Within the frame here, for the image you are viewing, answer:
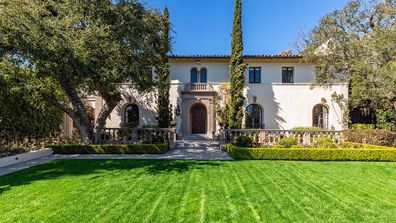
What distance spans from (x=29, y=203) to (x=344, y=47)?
1871 cm

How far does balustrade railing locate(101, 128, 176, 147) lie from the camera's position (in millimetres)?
15859

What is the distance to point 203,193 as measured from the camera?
21.2 feet

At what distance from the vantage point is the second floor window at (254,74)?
22.1 meters

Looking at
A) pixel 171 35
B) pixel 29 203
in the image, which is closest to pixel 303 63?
pixel 171 35

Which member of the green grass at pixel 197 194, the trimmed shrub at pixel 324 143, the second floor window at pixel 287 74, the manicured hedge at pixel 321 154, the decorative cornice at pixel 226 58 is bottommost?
the green grass at pixel 197 194

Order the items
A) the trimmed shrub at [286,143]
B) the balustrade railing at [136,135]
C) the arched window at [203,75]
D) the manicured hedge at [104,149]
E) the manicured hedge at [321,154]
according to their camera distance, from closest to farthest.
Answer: the manicured hedge at [321,154] → the trimmed shrub at [286,143] → the manicured hedge at [104,149] → the balustrade railing at [136,135] → the arched window at [203,75]

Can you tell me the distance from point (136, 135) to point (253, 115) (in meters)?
10.2

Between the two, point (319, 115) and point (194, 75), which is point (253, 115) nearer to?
point (319, 115)

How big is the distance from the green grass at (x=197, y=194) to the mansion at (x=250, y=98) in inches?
438

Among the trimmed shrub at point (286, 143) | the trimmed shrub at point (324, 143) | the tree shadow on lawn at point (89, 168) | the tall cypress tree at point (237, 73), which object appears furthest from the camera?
the tall cypress tree at point (237, 73)

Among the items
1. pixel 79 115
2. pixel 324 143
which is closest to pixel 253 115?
pixel 324 143

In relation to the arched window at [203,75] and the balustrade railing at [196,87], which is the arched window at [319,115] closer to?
the balustrade railing at [196,87]

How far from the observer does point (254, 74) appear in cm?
2211

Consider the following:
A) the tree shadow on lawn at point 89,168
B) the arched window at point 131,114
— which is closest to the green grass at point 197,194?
the tree shadow on lawn at point 89,168
